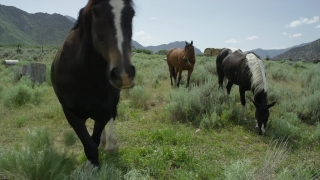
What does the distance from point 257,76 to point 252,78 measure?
0.14 metres

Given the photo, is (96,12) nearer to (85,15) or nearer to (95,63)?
(85,15)

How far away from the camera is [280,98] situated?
779 centimetres

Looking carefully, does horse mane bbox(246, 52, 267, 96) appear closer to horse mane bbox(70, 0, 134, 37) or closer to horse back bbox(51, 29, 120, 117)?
horse back bbox(51, 29, 120, 117)

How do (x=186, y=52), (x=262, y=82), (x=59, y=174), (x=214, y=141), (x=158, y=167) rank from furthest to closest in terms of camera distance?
1. (x=186, y=52)
2. (x=262, y=82)
3. (x=214, y=141)
4. (x=158, y=167)
5. (x=59, y=174)

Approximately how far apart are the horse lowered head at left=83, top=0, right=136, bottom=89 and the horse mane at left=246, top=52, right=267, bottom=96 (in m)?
Answer: 4.26

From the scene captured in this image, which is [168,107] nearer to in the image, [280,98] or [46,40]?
[280,98]

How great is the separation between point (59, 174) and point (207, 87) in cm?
561

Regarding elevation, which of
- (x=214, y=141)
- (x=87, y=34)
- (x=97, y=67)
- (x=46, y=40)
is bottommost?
(x=214, y=141)

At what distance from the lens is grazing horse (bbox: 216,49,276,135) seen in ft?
17.3

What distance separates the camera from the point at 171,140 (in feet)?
14.8

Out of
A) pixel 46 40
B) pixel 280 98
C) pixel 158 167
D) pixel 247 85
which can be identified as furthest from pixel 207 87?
pixel 46 40

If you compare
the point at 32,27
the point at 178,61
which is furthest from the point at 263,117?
the point at 32,27

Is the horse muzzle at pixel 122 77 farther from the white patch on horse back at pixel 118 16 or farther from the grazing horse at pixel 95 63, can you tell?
the white patch on horse back at pixel 118 16

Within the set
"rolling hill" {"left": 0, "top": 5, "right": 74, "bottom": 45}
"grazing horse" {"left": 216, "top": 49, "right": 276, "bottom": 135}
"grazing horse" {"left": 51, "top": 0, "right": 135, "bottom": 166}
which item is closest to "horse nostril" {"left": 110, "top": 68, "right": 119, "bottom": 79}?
"grazing horse" {"left": 51, "top": 0, "right": 135, "bottom": 166}
